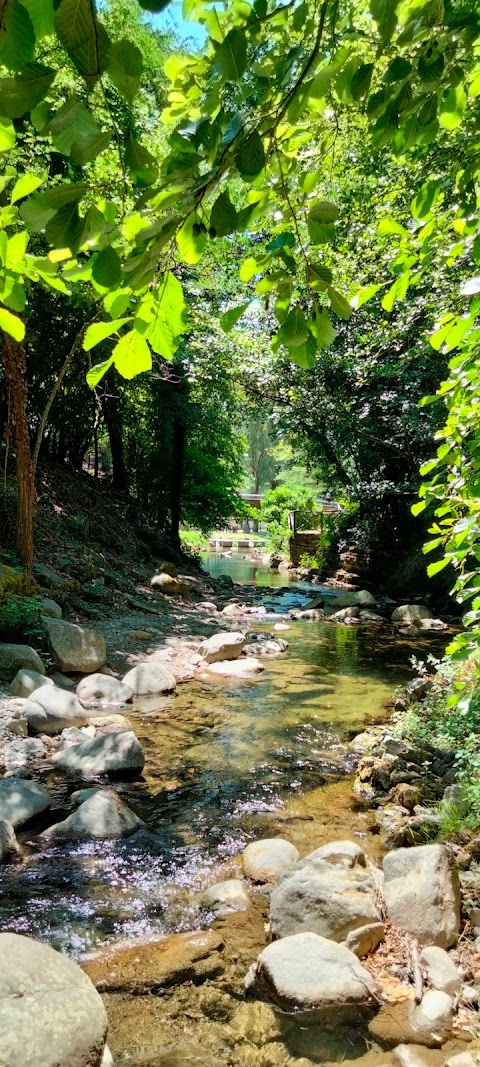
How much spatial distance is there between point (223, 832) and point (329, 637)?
7.03 metres

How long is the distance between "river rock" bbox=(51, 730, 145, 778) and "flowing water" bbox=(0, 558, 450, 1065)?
15 centimetres

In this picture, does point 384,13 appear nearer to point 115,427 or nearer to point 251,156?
point 251,156

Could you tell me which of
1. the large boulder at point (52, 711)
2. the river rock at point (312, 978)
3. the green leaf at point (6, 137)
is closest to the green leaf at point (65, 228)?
the green leaf at point (6, 137)

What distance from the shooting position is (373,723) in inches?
244

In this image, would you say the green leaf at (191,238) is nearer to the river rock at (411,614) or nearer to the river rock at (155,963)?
the river rock at (155,963)

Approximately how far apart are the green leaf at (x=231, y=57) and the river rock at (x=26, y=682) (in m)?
5.51

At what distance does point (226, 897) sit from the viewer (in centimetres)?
321

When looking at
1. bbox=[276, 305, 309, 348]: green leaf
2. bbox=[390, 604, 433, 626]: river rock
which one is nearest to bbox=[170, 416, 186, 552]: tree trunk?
bbox=[390, 604, 433, 626]: river rock

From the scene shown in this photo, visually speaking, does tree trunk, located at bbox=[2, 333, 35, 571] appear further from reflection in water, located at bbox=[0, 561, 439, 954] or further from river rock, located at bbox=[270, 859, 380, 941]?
river rock, located at bbox=[270, 859, 380, 941]

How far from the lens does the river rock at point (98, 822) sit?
3.70 m

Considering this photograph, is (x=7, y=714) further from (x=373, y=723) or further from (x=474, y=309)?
(x=474, y=309)

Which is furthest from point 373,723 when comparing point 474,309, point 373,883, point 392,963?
point 474,309

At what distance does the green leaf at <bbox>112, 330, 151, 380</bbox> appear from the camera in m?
1.05

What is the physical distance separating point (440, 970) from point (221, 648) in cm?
604
